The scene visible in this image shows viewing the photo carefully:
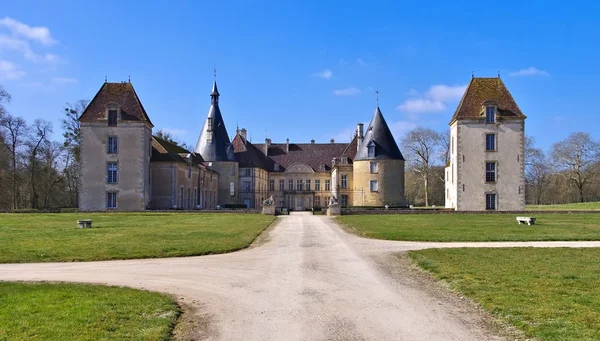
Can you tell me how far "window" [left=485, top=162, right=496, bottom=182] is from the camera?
149 feet

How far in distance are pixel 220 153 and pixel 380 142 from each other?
17.2 metres

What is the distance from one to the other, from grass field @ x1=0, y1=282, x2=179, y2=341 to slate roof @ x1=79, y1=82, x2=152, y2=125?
36.8m

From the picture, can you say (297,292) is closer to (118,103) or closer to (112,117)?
(112,117)

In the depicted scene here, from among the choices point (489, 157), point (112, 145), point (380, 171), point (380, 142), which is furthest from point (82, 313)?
point (380, 142)

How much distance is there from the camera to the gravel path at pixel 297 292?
7.02 metres

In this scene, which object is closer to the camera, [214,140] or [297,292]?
[297,292]

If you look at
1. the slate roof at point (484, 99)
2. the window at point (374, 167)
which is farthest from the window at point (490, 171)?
the window at point (374, 167)

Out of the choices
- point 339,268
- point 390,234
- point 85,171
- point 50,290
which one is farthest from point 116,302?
point 85,171

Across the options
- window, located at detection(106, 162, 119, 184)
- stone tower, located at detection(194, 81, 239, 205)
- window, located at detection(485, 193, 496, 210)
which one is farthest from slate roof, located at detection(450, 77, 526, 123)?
window, located at detection(106, 162, 119, 184)

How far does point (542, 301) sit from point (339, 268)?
5.03 m

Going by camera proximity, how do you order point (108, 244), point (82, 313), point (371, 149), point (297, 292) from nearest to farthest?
point (82, 313) < point (297, 292) < point (108, 244) < point (371, 149)

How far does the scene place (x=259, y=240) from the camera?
1945cm

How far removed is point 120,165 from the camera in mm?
44688

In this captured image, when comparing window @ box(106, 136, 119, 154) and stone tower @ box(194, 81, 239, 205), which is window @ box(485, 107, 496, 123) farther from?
window @ box(106, 136, 119, 154)
